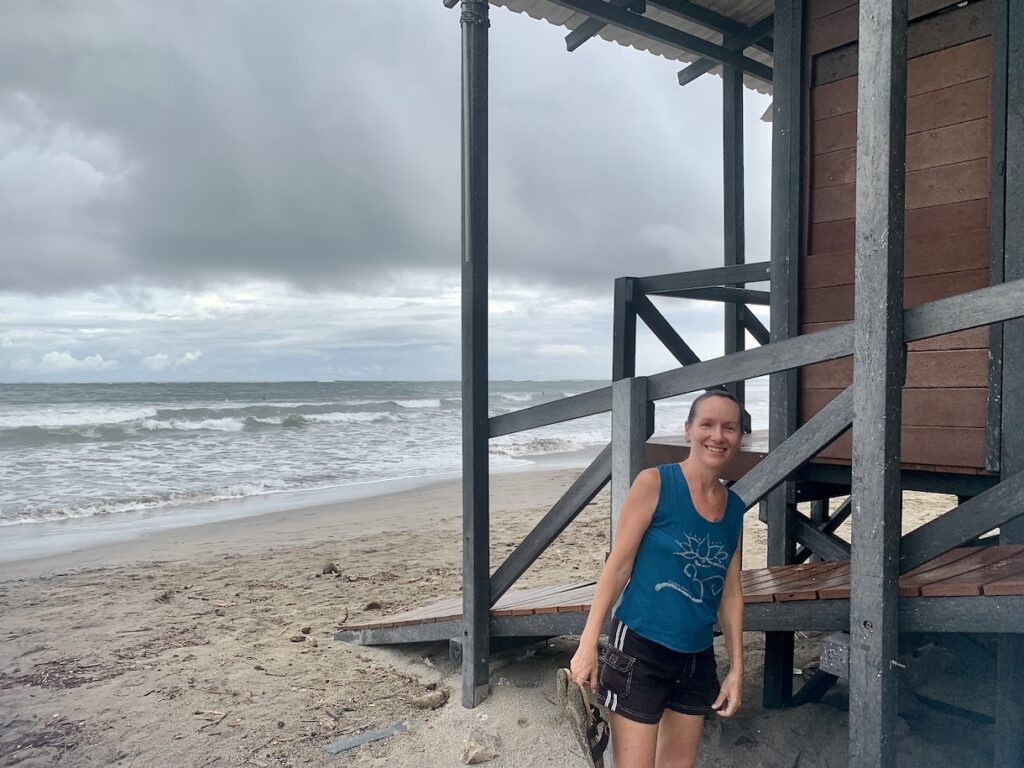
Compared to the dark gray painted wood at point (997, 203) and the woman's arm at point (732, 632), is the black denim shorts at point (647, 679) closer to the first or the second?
the woman's arm at point (732, 632)

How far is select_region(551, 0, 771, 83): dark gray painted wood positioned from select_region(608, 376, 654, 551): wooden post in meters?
2.45

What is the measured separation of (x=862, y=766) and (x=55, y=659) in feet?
16.3

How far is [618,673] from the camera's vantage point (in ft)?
7.19

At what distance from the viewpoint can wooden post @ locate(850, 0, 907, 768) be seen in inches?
95.2

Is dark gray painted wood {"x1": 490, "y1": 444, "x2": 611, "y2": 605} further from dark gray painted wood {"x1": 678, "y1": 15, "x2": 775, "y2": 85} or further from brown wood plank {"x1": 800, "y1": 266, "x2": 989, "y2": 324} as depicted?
dark gray painted wood {"x1": 678, "y1": 15, "x2": 775, "y2": 85}

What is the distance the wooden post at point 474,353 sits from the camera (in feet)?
12.8

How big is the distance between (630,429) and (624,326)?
1489 millimetres

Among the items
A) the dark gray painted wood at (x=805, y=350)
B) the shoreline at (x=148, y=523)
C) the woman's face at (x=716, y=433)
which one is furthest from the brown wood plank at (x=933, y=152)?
the shoreline at (x=148, y=523)

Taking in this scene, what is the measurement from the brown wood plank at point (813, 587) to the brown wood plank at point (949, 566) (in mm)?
218

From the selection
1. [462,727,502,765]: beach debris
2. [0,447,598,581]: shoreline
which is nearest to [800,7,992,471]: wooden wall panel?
[462,727,502,765]: beach debris

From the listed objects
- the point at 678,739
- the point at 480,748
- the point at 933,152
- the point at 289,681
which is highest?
the point at 933,152

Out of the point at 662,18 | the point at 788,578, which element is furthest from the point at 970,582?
the point at 662,18

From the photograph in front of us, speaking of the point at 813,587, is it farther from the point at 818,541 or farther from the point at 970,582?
the point at 818,541

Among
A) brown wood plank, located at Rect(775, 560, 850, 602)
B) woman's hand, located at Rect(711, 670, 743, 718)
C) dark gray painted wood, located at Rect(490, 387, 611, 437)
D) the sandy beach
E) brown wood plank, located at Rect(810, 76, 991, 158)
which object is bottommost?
the sandy beach
